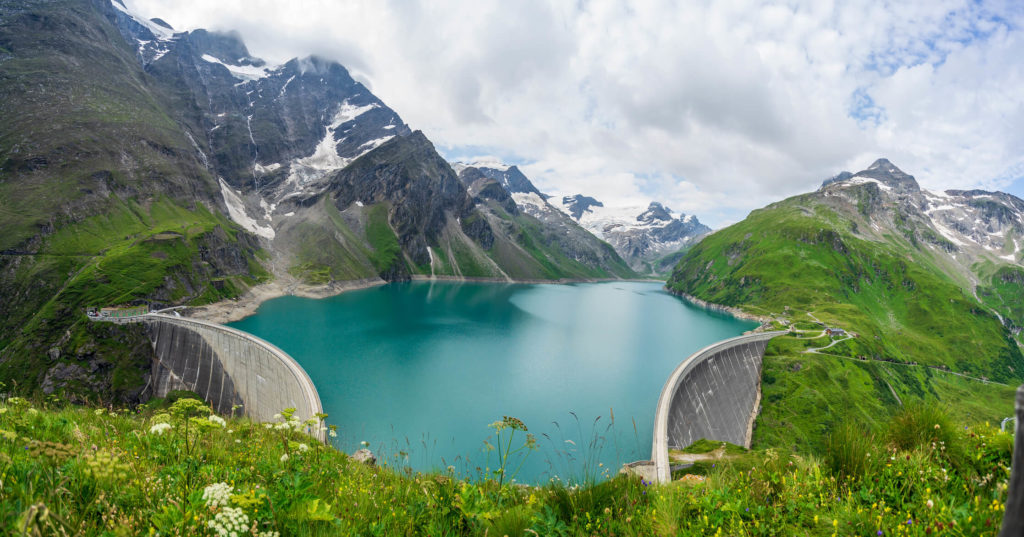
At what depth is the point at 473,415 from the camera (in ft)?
139

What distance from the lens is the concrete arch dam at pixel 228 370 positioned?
36.5m

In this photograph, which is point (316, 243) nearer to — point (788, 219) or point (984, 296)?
point (788, 219)

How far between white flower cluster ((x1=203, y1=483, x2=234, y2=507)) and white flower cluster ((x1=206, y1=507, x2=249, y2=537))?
17 cm

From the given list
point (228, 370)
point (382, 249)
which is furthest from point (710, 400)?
point (382, 249)

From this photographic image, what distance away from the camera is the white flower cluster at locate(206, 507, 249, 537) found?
2.88 meters

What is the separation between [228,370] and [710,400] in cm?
5493

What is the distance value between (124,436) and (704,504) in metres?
8.99

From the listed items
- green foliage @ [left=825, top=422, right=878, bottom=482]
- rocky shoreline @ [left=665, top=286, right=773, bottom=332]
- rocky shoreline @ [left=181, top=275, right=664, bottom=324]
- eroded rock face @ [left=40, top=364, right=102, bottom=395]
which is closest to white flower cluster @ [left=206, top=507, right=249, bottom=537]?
green foliage @ [left=825, top=422, right=878, bottom=482]

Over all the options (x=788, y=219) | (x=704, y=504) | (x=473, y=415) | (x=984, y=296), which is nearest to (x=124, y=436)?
(x=704, y=504)

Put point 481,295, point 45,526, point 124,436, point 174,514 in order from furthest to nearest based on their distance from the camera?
point 481,295, point 124,436, point 174,514, point 45,526

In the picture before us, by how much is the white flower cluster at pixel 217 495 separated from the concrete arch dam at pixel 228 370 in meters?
31.7

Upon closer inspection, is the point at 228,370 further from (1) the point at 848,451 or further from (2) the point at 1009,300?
(2) the point at 1009,300

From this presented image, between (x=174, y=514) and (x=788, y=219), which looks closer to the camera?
(x=174, y=514)

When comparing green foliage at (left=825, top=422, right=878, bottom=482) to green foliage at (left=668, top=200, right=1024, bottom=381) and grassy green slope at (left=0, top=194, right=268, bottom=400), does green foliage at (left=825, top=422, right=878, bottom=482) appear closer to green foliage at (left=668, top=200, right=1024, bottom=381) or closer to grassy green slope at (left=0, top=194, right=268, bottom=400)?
grassy green slope at (left=0, top=194, right=268, bottom=400)
